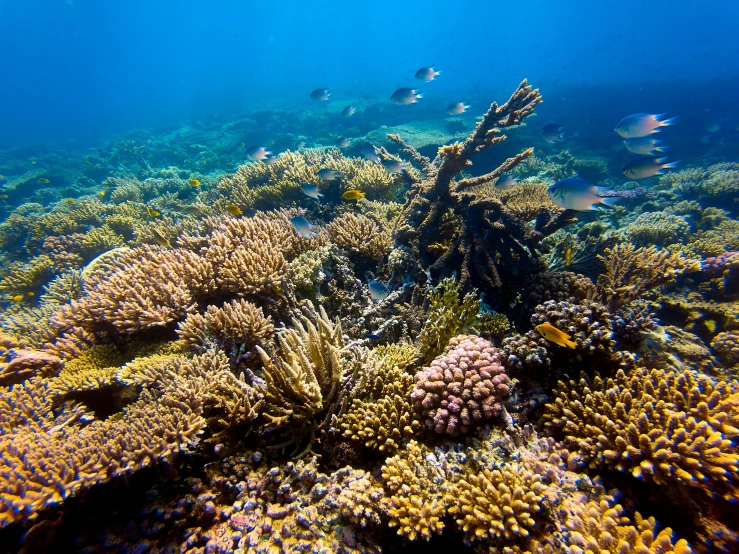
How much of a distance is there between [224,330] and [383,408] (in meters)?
2.10

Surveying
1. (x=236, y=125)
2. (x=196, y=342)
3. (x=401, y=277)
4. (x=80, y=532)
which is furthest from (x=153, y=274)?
(x=236, y=125)

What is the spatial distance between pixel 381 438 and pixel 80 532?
7.64 feet

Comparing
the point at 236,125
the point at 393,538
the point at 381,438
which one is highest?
the point at 236,125

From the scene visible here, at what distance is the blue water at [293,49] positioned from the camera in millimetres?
60688

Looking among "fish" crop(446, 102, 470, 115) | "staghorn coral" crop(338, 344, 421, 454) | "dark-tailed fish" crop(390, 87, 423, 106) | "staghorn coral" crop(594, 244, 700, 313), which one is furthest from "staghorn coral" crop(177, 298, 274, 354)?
"fish" crop(446, 102, 470, 115)

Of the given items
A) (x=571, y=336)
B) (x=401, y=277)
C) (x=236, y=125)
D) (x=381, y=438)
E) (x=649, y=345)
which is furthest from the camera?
(x=236, y=125)

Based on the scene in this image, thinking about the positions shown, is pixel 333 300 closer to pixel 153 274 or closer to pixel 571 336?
pixel 153 274

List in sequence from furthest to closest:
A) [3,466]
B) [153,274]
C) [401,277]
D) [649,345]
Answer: [401,277] < [153,274] < [649,345] < [3,466]

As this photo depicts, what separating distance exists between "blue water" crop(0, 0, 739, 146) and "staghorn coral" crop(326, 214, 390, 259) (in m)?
41.0

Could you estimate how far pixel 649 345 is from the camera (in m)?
3.58

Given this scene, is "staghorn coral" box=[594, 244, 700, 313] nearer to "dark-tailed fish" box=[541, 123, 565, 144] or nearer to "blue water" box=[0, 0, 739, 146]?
"dark-tailed fish" box=[541, 123, 565, 144]

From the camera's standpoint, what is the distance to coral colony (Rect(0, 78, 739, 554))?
7.16 feet

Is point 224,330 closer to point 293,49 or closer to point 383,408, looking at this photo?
point 383,408

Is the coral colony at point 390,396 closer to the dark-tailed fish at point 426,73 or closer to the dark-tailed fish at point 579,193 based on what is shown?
the dark-tailed fish at point 579,193
